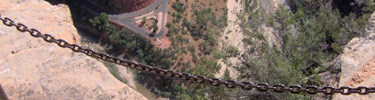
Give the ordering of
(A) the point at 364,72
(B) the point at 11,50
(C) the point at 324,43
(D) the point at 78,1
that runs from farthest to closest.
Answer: (D) the point at 78,1 → (C) the point at 324,43 → (A) the point at 364,72 → (B) the point at 11,50

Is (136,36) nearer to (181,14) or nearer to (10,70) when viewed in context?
(181,14)

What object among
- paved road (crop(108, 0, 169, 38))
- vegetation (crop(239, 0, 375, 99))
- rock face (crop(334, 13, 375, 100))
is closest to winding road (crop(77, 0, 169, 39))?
paved road (crop(108, 0, 169, 38))

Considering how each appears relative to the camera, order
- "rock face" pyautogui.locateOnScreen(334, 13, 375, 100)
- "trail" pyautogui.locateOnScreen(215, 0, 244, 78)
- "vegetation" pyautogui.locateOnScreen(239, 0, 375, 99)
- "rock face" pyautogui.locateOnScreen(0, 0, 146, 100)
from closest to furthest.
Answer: "rock face" pyautogui.locateOnScreen(0, 0, 146, 100)
"rock face" pyautogui.locateOnScreen(334, 13, 375, 100)
"vegetation" pyautogui.locateOnScreen(239, 0, 375, 99)
"trail" pyautogui.locateOnScreen(215, 0, 244, 78)

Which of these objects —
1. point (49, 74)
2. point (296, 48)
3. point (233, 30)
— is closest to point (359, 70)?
point (296, 48)

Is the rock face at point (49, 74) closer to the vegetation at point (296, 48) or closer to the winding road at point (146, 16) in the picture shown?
the vegetation at point (296, 48)

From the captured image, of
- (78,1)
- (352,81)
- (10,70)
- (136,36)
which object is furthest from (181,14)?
(10,70)

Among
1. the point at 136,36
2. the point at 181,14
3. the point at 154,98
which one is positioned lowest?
the point at 154,98

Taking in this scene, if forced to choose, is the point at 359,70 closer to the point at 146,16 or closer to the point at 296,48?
the point at 296,48

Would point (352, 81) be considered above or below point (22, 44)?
below

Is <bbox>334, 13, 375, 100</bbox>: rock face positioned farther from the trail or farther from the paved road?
the paved road
